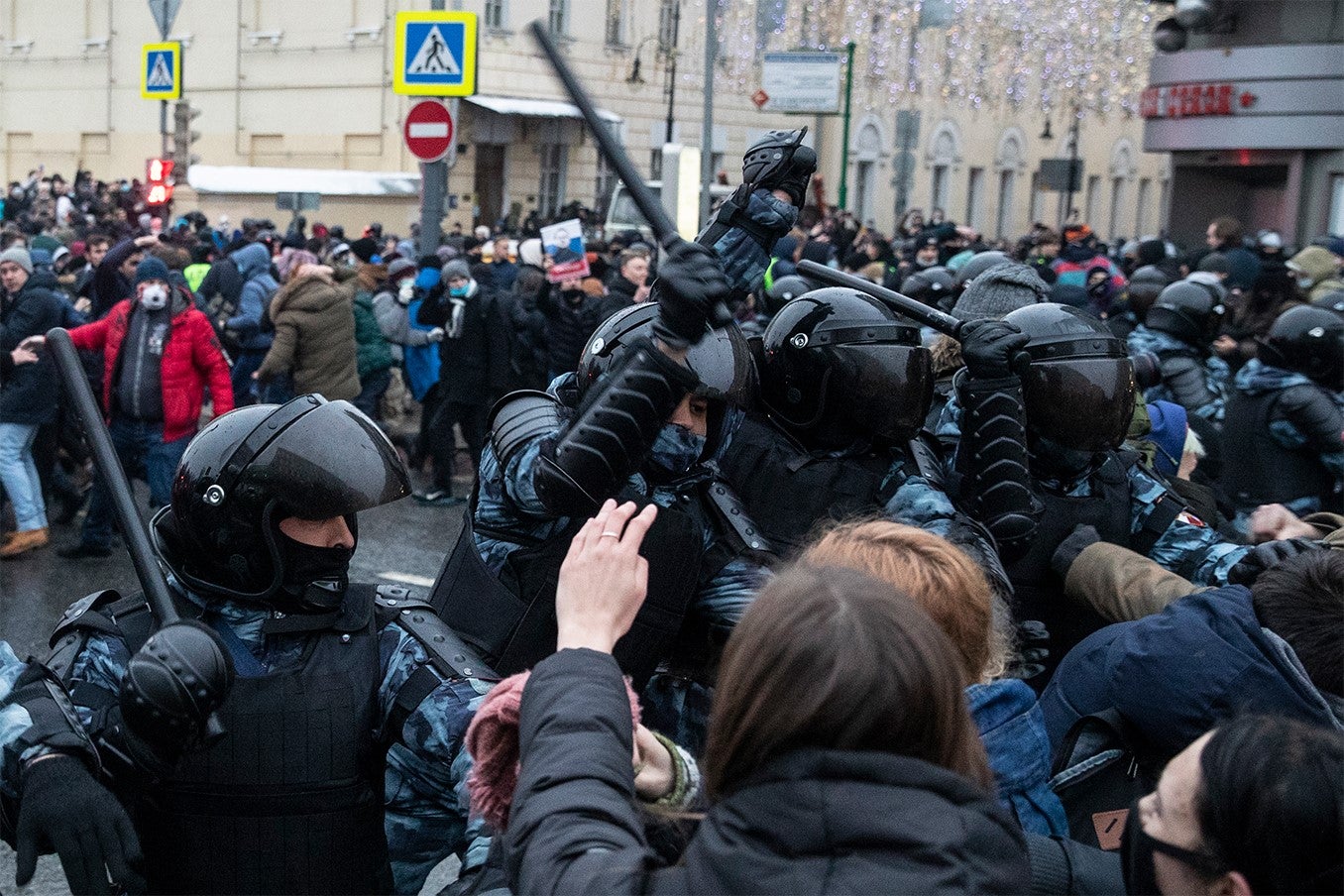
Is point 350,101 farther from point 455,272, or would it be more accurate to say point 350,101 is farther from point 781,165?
point 781,165

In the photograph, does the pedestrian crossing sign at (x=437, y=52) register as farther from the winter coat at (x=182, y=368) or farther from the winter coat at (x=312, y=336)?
the winter coat at (x=182, y=368)

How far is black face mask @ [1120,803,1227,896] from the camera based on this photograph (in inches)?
60.1

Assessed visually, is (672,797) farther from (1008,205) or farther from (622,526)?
(1008,205)

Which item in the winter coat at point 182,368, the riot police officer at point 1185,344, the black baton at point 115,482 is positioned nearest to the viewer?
the black baton at point 115,482

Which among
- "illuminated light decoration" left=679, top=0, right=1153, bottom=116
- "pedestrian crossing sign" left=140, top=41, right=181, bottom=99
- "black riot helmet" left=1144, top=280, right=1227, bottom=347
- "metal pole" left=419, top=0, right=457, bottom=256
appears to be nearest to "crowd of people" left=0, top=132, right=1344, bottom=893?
"black riot helmet" left=1144, top=280, right=1227, bottom=347

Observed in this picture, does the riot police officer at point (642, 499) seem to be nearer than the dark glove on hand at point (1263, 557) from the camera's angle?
Yes

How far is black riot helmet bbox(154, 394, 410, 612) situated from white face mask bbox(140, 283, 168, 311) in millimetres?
5541

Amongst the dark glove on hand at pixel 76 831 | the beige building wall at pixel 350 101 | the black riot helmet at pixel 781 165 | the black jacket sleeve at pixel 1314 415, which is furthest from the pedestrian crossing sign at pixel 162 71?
the dark glove on hand at pixel 76 831

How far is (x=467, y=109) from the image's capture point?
27.1 metres

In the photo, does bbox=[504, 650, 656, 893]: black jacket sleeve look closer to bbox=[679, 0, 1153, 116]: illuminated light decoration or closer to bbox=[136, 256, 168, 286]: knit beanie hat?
bbox=[136, 256, 168, 286]: knit beanie hat

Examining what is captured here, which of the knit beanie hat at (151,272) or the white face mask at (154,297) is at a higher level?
the knit beanie hat at (151,272)

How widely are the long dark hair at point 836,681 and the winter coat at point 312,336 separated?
8.21 m

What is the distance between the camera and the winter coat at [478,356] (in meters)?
9.59

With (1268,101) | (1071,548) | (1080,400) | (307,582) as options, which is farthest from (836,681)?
(1268,101)
